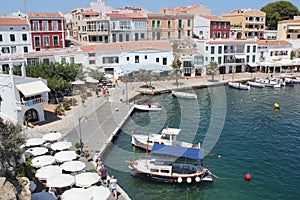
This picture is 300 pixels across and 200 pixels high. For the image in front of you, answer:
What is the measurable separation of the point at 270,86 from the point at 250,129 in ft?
77.0

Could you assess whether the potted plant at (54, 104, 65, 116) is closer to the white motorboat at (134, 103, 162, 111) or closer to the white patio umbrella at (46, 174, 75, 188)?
the white motorboat at (134, 103, 162, 111)

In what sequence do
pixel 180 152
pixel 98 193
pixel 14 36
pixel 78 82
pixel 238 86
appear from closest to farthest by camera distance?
pixel 98 193, pixel 180 152, pixel 78 82, pixel 14 36, pixel 238 86

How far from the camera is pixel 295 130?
3033 cm

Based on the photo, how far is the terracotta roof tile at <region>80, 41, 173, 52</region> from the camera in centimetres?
5129

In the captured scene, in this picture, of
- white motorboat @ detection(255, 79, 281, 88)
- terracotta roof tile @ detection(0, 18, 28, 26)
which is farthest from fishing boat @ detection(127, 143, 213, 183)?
terracotta roof tile @ detection(0, 18, 28, 26)

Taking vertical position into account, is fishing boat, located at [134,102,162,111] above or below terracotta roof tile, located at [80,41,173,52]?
below

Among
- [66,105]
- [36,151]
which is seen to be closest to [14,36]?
[66,105]

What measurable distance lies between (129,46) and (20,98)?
95.9ft

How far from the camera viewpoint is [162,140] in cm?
2439

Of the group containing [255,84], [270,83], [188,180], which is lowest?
[188,180]

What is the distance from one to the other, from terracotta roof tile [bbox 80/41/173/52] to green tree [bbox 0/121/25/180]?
37.8 metres

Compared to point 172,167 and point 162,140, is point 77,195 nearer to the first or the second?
point 172,167

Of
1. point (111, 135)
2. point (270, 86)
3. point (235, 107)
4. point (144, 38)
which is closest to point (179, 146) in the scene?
point (111, 135)

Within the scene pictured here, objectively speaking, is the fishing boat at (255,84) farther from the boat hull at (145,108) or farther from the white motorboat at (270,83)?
the boat hull at (145,108)
